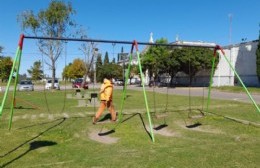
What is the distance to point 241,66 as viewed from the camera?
4828 centimetres

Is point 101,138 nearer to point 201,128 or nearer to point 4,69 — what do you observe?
point 201,128

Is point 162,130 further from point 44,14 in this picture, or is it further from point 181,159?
point 44,14

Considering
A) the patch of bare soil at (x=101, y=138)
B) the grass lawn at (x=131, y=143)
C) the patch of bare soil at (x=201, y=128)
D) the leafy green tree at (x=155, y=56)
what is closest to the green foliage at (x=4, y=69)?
the leafy green tree at (x=155, y=56)

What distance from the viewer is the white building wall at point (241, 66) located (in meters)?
46.2

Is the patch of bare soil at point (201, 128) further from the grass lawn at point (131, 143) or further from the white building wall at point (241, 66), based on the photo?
the white building wall at point (241, 66)

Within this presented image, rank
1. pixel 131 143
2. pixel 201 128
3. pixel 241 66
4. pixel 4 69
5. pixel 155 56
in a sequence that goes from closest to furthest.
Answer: pixel 131 143 → pixel 201 128 → pixel 155 56 → pixel 241 66 → pixel 4 69

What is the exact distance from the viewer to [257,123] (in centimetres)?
1120

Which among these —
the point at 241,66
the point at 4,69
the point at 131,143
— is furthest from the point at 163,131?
the point at 4,69

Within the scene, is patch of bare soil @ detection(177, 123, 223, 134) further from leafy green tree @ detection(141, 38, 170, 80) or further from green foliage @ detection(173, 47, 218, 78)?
green foliage @ detection(173, 47, 218, 78)

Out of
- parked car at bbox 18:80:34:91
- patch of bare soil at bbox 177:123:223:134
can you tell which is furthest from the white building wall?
patch of bare soil at bbox 177:123:223:134

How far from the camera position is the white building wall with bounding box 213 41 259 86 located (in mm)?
46188

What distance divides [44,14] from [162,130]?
110 ft

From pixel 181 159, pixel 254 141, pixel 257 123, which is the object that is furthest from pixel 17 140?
pixel 257 123

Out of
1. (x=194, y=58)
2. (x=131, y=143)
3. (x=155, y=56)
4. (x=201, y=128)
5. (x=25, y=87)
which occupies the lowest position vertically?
(x=131, y=143)
